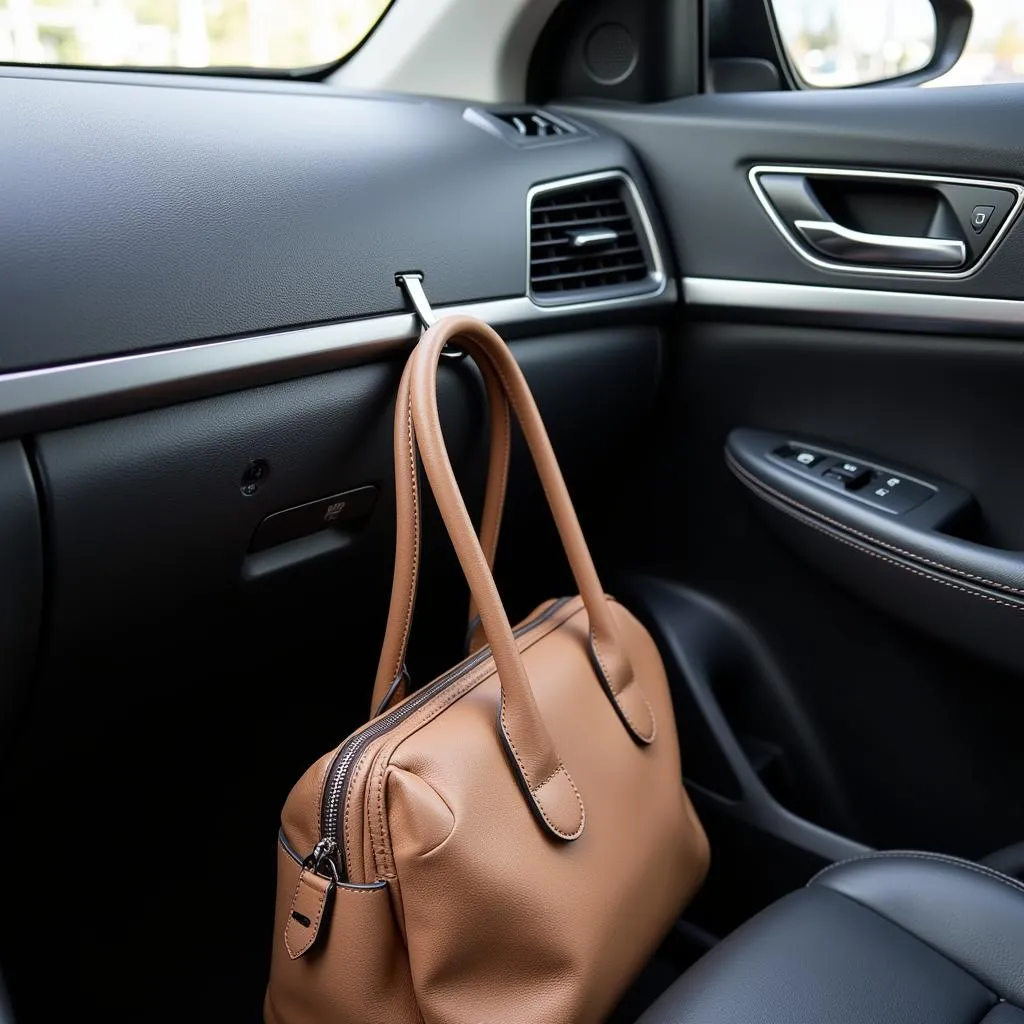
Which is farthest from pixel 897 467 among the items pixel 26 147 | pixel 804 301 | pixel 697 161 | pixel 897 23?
pixel 26 147

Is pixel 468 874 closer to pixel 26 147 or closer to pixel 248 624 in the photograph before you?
pixel 248 624

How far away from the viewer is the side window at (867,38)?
124 centimetres

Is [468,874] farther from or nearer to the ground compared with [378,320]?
nearer to the ground

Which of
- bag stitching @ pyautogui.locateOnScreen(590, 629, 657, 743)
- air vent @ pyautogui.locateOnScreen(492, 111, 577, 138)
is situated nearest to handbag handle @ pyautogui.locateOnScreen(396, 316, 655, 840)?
bag stitching @ pyautogui.locateOnScreen(590, 629, 657, 743)

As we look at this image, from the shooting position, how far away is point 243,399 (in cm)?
78

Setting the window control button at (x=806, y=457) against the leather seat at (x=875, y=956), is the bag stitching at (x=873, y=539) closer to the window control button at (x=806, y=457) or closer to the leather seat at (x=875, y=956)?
the window control button at (x=806, y=457)

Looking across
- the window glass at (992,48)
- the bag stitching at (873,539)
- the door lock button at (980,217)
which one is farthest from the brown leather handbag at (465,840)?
the window glass at (992,48)

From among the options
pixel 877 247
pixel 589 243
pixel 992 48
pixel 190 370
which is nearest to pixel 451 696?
pixel 190 370

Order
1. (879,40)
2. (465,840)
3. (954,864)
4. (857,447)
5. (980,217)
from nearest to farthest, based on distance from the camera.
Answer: (465,840) → (954,864) → (980,217) → (857,447) → (879,40)

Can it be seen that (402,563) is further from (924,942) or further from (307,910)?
(924,942)

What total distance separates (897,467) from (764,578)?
0.61 feet

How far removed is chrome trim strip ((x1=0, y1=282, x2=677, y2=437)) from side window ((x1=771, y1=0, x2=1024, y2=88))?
23.5 inches

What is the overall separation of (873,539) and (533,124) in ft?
1.75

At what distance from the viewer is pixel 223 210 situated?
0.77m
